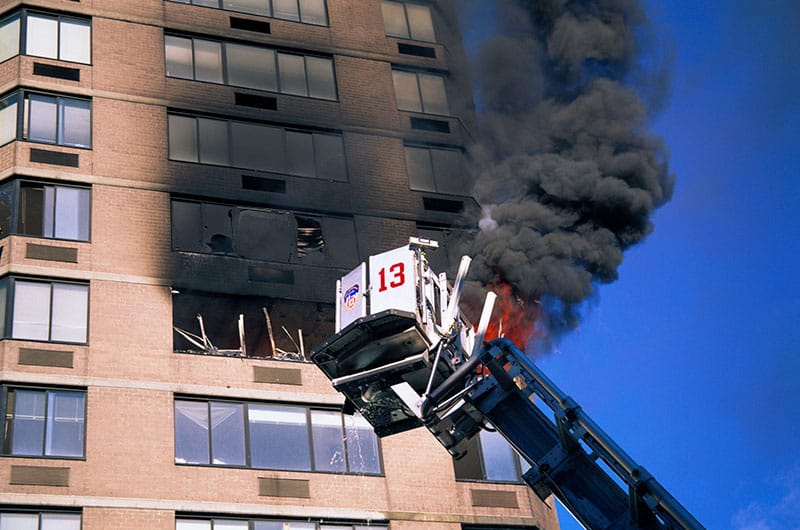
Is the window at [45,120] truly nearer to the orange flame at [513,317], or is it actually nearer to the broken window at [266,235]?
the broken window at [266,235]

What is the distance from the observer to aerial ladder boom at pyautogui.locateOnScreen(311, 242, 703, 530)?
19344mm

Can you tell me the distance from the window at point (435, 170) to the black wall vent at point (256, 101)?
3.90 meters

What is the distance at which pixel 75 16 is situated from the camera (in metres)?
36.7

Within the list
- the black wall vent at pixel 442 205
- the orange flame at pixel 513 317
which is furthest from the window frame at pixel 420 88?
the orange flame at pixel 513 317

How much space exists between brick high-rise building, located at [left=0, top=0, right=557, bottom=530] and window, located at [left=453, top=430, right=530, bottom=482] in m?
0.06

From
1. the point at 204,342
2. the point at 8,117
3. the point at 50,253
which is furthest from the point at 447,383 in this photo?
the point at 8,117

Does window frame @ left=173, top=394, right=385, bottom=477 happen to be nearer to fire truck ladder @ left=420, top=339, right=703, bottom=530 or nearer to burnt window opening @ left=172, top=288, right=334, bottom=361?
burnt window opening @ left=172, top=288, right=334, bottom=361

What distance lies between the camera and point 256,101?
37.5 meters

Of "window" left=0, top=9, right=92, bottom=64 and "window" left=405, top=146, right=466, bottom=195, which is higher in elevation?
"window" left=0, top=9, right=92, bottom=64

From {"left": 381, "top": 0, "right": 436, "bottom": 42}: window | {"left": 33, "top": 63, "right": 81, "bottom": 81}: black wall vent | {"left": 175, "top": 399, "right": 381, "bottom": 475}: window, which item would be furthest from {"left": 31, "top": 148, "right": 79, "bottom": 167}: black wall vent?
{"left": 381, "top": 0, "right": 436, "bottom": 42}: window

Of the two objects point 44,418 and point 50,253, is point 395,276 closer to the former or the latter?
point 44,418

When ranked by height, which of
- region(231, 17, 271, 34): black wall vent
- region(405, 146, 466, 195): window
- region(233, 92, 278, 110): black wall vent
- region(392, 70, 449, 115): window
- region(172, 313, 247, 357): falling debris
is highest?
region(231, 17, 271, 34): black wall vent

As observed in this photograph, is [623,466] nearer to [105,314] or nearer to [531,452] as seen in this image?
[531,452]

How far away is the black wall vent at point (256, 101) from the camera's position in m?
37.3
